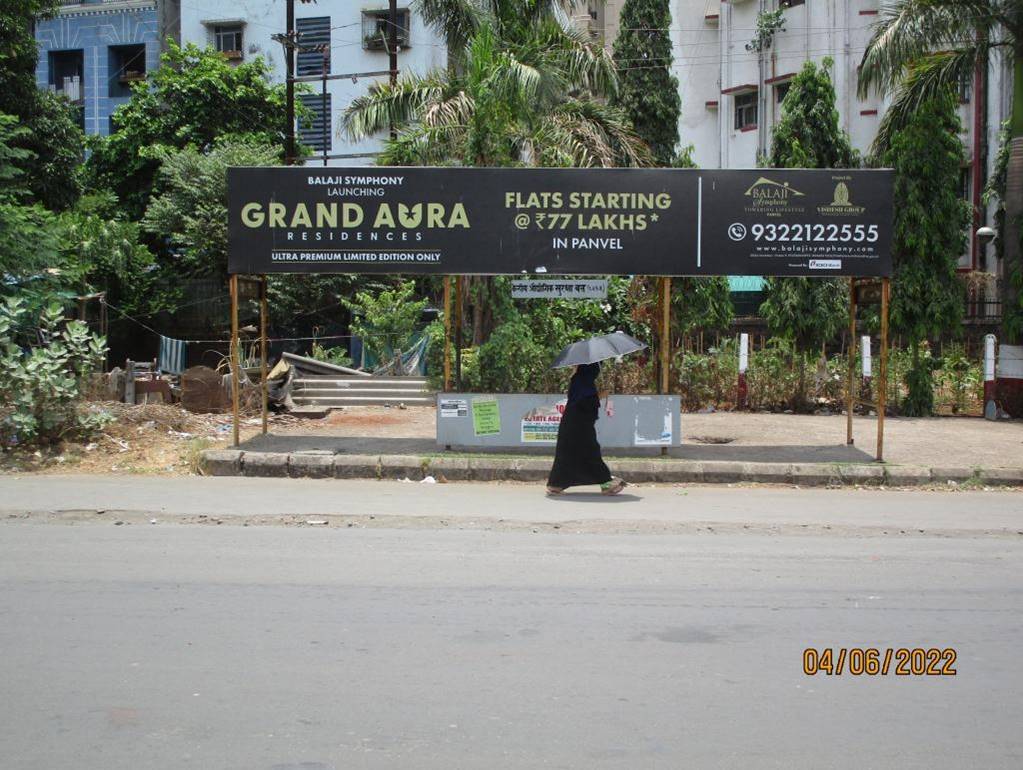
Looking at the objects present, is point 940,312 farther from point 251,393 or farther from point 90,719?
point 90,719

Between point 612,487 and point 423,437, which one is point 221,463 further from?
point 612,487

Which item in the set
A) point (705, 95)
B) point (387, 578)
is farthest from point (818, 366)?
point (705, 95)

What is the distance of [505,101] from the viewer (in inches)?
683

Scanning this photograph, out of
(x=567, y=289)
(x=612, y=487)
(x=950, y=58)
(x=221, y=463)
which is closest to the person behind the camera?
(x=612, y=487)

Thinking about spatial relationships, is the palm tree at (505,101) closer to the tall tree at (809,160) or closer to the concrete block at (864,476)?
the tall tree at (809,160)

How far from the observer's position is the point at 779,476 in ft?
37.6

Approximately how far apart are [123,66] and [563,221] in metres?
32.2

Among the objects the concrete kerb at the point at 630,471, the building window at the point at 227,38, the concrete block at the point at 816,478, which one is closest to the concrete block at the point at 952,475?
the concrete kerb at the point at 630,471

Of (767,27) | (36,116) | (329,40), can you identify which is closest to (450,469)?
(36,116)

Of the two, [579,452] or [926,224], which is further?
[926,224]

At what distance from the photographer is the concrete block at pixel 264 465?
38.1ft

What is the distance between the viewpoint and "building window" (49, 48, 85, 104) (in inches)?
1506

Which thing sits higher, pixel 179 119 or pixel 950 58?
pixel 179 119
